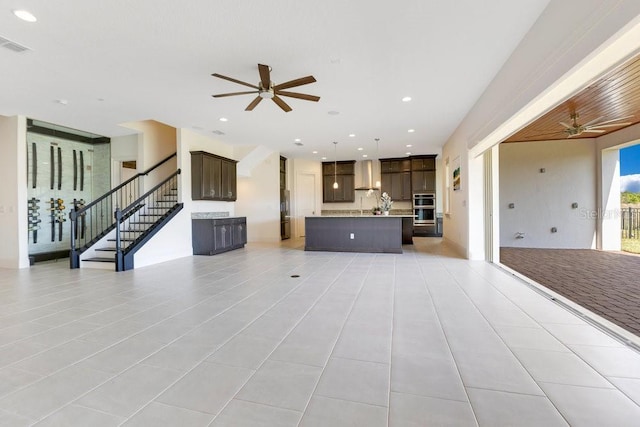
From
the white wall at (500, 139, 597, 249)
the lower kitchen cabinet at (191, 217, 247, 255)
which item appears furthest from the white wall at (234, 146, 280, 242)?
the white wall at (500, 139, 597, 249)

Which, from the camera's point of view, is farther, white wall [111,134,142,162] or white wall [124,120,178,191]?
white wall [111,134,142,162]

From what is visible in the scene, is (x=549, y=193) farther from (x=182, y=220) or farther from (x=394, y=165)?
(x=182, y=220)

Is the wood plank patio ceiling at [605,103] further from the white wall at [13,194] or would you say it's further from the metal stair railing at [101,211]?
the white wall at [13,194]

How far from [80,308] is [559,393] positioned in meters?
4.31

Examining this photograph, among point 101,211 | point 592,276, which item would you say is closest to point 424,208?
point 592,276

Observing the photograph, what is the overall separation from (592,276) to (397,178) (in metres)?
6.96

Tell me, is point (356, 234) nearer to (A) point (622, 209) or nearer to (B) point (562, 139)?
(B) point (562, 139)

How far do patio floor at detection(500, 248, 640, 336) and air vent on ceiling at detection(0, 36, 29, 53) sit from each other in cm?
674

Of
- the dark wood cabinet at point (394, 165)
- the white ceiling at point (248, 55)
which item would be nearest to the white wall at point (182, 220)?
the white ceiling at point (248, 55)

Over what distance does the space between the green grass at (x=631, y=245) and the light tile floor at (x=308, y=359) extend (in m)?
5.44

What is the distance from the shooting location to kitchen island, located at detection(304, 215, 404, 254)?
7094 mm

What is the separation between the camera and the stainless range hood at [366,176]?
1118cm

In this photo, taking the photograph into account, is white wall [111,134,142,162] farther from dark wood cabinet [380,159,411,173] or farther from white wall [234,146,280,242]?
dark wood cabinet [380,159,411,173]

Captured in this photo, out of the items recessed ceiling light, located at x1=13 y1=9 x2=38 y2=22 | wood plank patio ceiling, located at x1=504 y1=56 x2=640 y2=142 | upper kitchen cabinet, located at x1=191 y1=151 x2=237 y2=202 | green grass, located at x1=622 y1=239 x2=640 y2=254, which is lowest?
green grass, located at x1=622 y1=239 x2=640 y2=254
